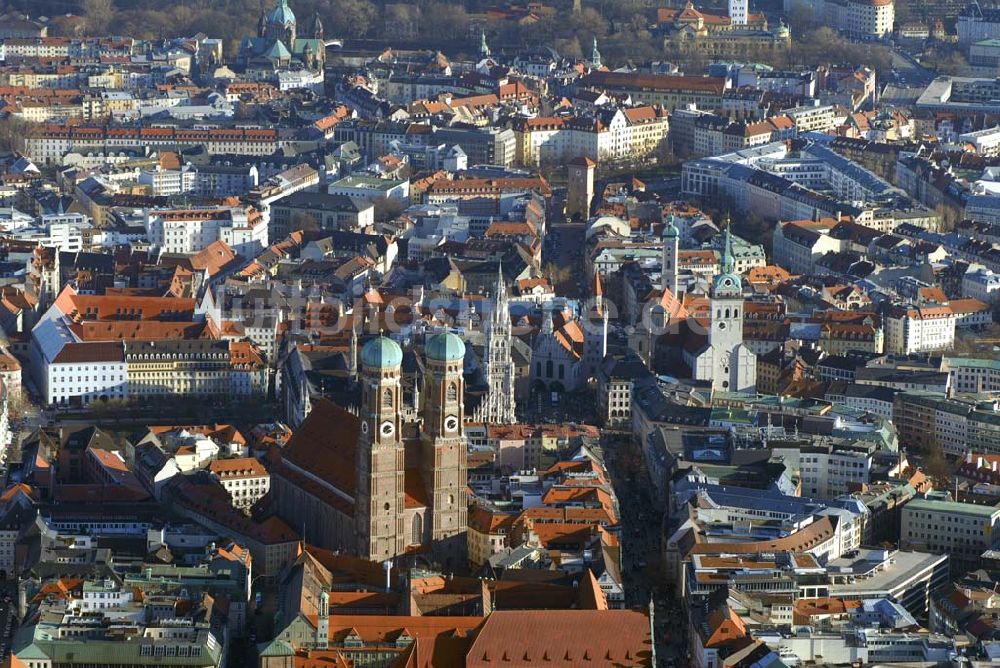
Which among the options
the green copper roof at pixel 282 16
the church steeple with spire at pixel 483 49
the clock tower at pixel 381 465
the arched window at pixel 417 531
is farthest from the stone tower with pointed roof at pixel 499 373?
the green copper roof at pixel 282 16

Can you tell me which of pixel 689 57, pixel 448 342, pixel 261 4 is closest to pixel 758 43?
pixel 689 57

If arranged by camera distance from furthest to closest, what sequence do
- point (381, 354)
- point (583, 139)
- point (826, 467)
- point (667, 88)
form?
point (667, 88) → point (583, 139) → point (826, 467) → point (381, 354)

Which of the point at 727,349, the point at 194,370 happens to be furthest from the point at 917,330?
the point at 194,370

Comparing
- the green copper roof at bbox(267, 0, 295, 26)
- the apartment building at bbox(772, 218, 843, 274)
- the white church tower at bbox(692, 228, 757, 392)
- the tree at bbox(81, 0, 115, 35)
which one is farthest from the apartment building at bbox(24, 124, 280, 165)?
the white church tower at bbox(692, 228, 757, 392)

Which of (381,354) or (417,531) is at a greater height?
(381,354)

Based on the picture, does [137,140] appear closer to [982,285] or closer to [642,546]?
[982,285]

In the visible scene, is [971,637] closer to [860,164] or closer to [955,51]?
[860,164]
